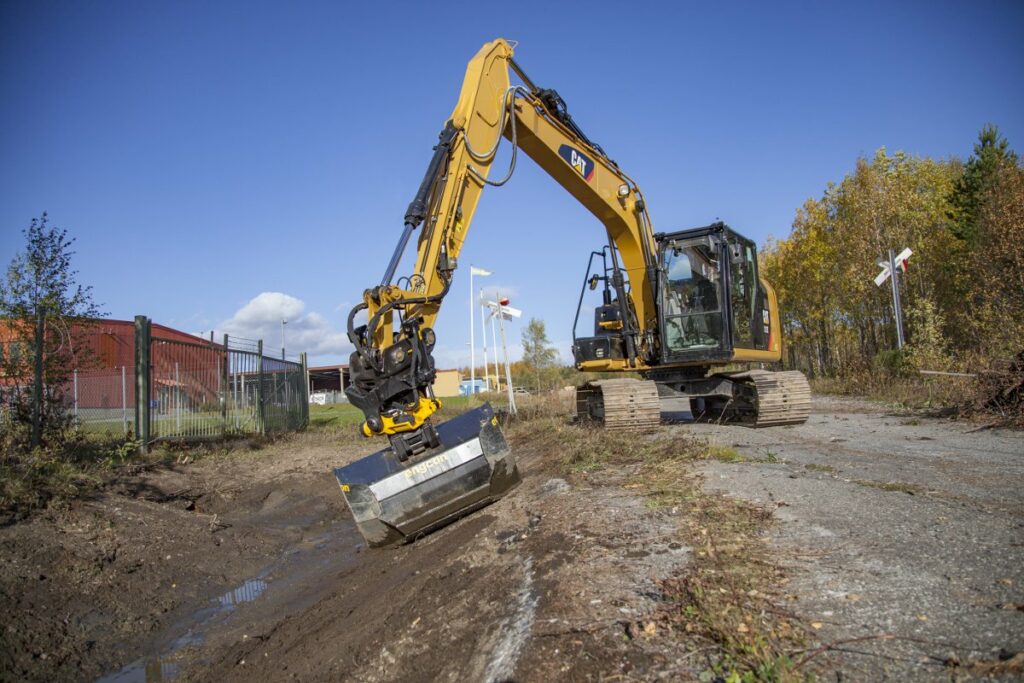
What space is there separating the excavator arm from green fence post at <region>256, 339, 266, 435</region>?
8.05m

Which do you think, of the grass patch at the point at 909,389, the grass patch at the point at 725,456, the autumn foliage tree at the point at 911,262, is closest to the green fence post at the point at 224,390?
the grass patch at the point at 725,456

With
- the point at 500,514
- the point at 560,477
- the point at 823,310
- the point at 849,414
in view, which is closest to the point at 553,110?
the point at 560,477

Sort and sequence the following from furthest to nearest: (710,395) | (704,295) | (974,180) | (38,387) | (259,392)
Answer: (974,180)
(259,392)
(710,395)
(704,295)
(38,387)

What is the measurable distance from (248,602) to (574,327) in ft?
23.1

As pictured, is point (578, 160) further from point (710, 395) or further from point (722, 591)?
point (722, 591)

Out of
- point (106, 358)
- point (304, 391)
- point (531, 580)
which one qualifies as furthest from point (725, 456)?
point (304, 391)

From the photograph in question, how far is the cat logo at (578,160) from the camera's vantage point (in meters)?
9.11

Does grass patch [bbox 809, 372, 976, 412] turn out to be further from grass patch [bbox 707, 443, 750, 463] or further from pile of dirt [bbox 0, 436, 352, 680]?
pile of dirt [bbox 0, 436, 352, 680]

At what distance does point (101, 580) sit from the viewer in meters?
5.34

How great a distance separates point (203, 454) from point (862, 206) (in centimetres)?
2728

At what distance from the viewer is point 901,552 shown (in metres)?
3.41

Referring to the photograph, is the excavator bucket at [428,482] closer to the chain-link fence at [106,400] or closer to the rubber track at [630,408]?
the rubber track at [630,408]

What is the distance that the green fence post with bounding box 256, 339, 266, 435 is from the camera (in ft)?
46.0

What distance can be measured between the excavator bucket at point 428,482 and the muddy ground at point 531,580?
0.76 ft
